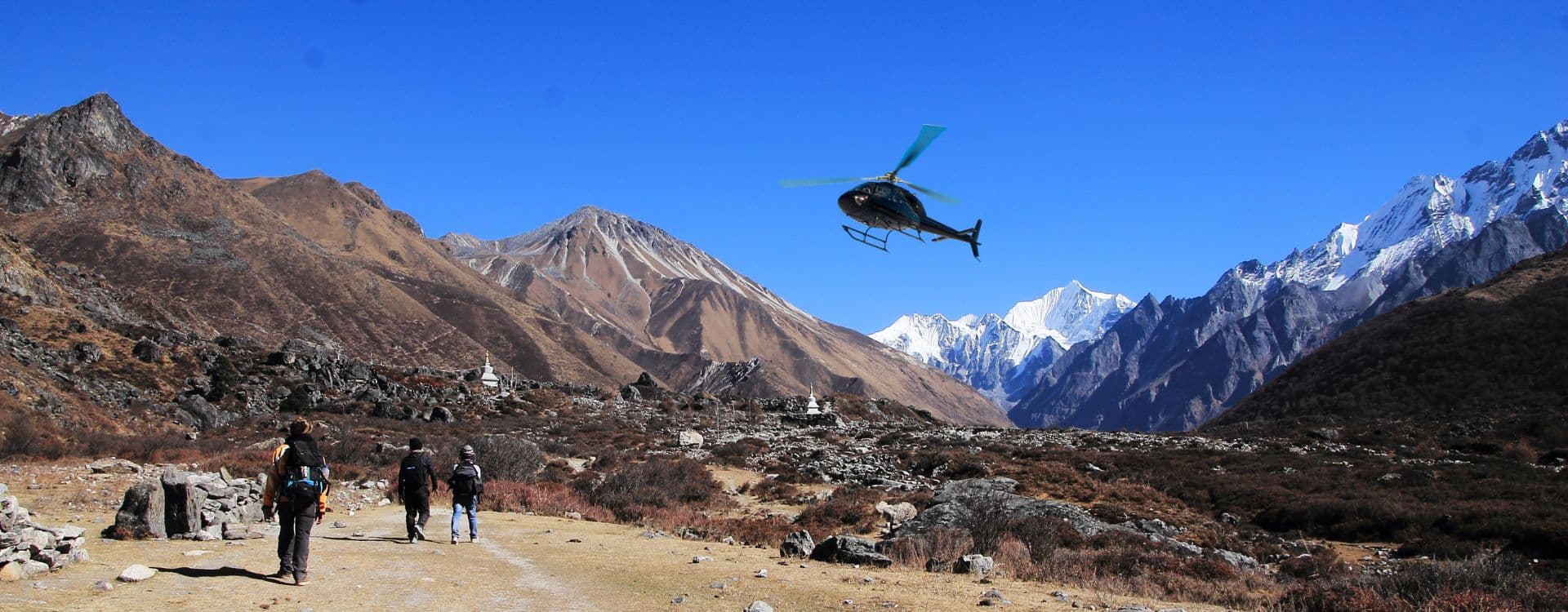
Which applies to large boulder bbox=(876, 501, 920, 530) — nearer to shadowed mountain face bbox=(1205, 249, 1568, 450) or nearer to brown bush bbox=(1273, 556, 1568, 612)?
brown bush bbox=(1273, 556, 1568, 612)

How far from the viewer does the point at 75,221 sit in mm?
107500

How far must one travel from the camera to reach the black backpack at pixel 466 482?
48.8ft

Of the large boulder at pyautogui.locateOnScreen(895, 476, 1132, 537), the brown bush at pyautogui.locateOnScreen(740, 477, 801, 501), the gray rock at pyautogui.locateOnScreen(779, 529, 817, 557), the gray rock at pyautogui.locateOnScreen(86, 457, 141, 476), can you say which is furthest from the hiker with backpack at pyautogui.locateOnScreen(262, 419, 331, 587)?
the brown bush at pyautogui.locateOnScreen(740, 477, 801, 501)

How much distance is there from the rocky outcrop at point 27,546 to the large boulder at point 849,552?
9472mm

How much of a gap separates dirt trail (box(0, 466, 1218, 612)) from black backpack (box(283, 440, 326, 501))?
3.31 ft

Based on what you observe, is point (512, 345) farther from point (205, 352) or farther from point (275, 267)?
point (205, 352)

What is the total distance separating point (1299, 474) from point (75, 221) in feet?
407

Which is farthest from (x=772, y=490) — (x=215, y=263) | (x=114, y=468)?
(x=215, y=263)

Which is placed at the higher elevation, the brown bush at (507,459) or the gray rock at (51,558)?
the brown bush at (507,459)

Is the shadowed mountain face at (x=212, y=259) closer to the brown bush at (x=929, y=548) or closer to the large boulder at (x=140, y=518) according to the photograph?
the large boulder at (x=140, y=518)

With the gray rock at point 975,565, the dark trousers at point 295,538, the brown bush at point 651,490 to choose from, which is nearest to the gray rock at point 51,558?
the dark trousers at point 295,538

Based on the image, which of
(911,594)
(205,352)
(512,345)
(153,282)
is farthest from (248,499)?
(512,345)

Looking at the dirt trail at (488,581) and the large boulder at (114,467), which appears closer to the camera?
the dirt trail at (488,581)

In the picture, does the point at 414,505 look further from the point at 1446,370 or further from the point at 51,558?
the point at 1446,370
